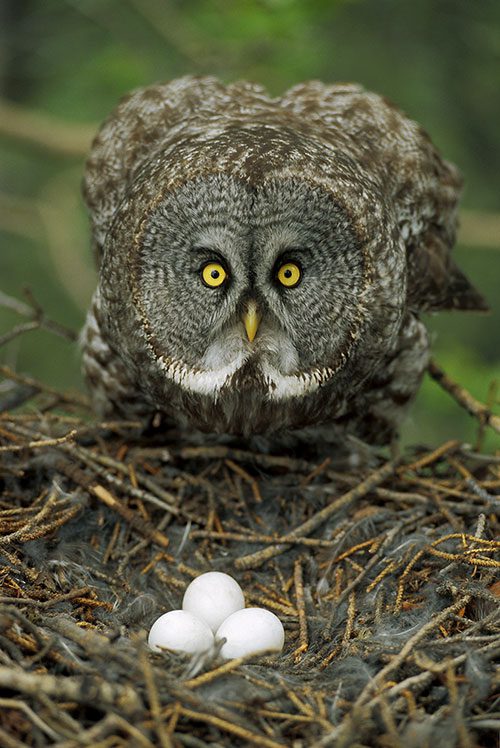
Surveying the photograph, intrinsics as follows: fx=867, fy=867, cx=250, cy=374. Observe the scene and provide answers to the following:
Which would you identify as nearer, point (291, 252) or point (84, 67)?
point (291, 252)

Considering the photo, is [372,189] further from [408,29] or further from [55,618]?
[408,29]

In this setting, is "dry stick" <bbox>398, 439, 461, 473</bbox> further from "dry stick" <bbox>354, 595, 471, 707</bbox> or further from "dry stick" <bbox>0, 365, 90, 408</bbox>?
"dry stick" <bbox>0, 365, 90, 408</bbox>

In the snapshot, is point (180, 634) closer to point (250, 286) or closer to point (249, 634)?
point (249, 634)

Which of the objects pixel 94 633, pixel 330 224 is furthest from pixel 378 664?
pixel 330 224

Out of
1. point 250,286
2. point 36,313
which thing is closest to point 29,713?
point 250,286

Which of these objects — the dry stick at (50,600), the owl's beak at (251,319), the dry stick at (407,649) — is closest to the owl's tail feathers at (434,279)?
the owl's beak at (251,319)

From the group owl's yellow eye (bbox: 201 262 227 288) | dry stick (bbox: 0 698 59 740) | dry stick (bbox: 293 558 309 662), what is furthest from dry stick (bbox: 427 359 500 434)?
dry stick (bbox: 0 698 59 740)
